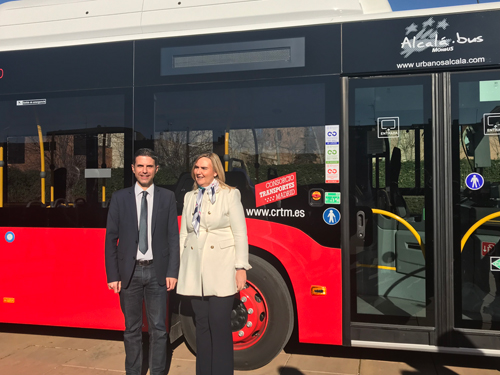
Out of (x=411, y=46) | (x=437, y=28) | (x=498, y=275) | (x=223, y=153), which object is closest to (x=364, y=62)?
(x=411, y=46)

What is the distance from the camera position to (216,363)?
3268 millimetres

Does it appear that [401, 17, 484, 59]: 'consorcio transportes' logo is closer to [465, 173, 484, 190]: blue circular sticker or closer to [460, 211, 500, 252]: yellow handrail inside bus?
[465, 173, 484, 190]: blue circular sticker

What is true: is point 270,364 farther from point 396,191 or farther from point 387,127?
point 387,127

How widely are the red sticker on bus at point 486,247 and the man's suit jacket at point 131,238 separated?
2.51m

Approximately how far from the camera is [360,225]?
3846mm

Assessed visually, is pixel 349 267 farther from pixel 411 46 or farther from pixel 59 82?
pixel 59 82

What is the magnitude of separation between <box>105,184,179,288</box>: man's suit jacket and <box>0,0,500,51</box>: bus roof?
5.69 ft

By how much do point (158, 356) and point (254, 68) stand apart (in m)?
2.56

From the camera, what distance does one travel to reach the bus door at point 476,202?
3.70 m

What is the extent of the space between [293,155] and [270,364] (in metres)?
1.95

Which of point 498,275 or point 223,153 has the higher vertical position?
point 223,153

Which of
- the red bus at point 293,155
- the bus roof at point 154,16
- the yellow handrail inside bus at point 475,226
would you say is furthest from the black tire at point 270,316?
the bus roof at point 154,16

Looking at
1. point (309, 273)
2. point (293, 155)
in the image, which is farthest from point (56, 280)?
point (293, 155)

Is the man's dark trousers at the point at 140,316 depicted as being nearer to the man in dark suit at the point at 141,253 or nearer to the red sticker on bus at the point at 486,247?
the man in dark suit at the point at 141,253
